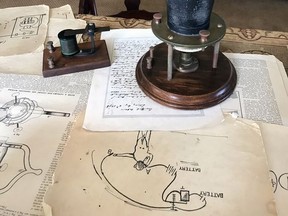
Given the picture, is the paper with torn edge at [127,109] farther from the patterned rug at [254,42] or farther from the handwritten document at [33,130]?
the patterned rug at [254,42]

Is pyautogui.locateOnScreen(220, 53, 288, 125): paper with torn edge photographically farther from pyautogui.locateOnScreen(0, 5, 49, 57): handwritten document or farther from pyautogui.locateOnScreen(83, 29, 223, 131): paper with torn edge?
pyautogui.locateOnScreen(0, 5, 49, 57): handwritten document

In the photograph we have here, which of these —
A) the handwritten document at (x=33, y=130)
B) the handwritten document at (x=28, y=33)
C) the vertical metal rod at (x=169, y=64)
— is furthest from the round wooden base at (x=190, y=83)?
the handwritten document at (x=28, y=33)

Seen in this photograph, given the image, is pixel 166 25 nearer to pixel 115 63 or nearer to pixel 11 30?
pixel 115 63

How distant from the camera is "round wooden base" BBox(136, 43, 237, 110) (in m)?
0.60

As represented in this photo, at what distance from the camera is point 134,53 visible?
0.74 metres

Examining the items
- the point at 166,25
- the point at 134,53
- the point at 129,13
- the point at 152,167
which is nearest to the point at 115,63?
the point at 134,53

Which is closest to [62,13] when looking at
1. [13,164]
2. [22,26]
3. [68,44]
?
[22,26]

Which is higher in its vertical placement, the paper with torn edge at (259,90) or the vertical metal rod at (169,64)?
the vertical metal rod at (169,64)

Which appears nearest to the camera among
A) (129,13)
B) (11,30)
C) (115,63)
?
(115,63)

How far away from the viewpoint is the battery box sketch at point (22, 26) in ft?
2.64

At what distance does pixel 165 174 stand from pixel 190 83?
18 cm

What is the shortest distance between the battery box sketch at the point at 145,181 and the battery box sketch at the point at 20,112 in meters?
0.14

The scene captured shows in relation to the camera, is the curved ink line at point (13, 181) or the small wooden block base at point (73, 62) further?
the small wooden block base at point (73, 62)

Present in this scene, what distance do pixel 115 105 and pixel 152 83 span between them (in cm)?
7
